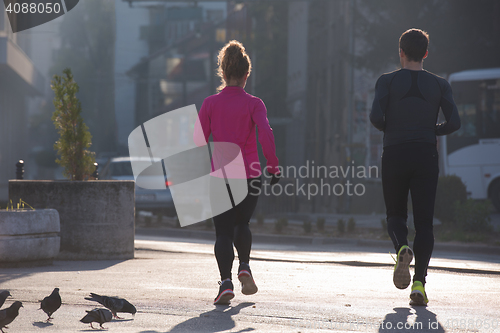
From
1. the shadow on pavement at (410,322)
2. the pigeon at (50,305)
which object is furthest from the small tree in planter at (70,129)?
the shadow on pavement at (410,322)

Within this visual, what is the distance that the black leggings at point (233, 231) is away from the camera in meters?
5.07

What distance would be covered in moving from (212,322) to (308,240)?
8.35 metres

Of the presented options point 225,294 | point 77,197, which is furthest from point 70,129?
point 225,294

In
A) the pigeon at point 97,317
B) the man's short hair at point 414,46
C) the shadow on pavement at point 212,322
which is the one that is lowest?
the shadow on pavement at point 212,322

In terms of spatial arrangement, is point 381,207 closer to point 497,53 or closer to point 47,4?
point 497,53

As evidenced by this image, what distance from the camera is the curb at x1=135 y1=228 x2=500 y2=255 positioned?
11.2 metres

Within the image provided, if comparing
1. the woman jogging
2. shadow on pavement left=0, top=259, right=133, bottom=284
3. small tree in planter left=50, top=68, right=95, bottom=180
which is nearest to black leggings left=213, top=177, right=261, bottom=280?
the woman jogging

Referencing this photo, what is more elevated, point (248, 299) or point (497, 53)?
point (497, 53)

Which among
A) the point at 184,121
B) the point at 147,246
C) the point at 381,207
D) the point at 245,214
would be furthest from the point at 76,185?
the point at 184,121

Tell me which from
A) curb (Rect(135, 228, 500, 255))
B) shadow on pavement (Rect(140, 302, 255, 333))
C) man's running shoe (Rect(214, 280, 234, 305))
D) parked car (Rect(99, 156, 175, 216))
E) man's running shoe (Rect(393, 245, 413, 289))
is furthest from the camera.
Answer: parked car (Rect(99, 156, 175, 216))

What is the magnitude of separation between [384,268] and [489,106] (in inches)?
544

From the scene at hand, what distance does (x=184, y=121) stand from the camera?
200ft

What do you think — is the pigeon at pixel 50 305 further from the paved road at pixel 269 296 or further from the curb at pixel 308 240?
the curb at pixel 308 240

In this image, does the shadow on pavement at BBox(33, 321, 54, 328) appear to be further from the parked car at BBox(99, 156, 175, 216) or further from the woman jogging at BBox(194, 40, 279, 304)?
the parked car at BBox(99, 156, 175, 216)
